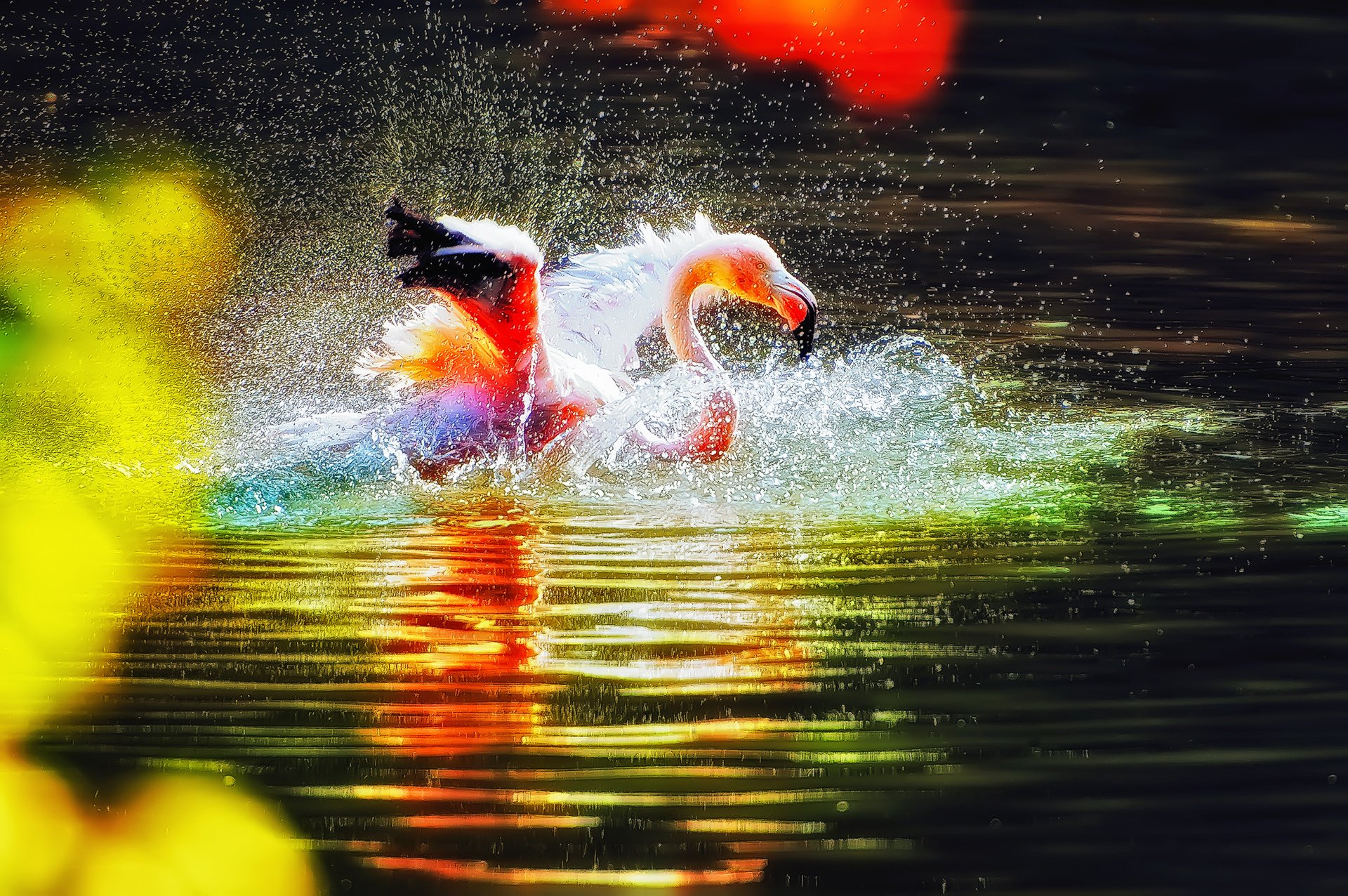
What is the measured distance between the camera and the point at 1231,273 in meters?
7.44

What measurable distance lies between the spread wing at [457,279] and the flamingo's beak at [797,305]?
876 mm

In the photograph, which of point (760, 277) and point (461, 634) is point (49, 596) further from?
point (760, 277)

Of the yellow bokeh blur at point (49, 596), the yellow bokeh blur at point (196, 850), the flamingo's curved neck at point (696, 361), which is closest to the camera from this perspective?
the yellow bokeh blur at point (196, 850)

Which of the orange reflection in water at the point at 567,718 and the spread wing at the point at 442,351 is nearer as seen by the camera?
the orange reflection in water at the point at 567,718

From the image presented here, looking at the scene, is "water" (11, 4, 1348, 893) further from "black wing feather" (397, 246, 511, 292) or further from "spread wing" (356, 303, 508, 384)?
"black wing feather" (397, 246, 511, 292)

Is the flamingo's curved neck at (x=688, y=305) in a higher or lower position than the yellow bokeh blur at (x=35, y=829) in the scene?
higher

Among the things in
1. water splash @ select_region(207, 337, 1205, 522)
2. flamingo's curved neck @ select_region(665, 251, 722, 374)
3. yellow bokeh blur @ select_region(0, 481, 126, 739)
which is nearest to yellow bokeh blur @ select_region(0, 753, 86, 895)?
yellow bokeh blur @ select_region(0, 481, 126, 739)

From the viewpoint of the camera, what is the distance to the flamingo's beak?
4.81m

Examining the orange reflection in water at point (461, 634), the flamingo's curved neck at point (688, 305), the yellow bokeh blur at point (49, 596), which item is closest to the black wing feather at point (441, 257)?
the orange reflection in water at point (461, 634)

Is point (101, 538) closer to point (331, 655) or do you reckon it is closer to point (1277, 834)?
point (331, 655)

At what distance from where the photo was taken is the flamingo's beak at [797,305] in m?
4.81

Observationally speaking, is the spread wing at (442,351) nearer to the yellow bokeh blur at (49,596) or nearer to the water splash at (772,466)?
the water splash at (772,466)

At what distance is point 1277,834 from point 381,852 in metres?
1.37

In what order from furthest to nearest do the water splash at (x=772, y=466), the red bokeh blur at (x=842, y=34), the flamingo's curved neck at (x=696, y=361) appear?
the red bokeh blur at (x=842, y=34), the flamingo's curved neck at (x=696, y=361), the water splash at (x=772, y=466)
